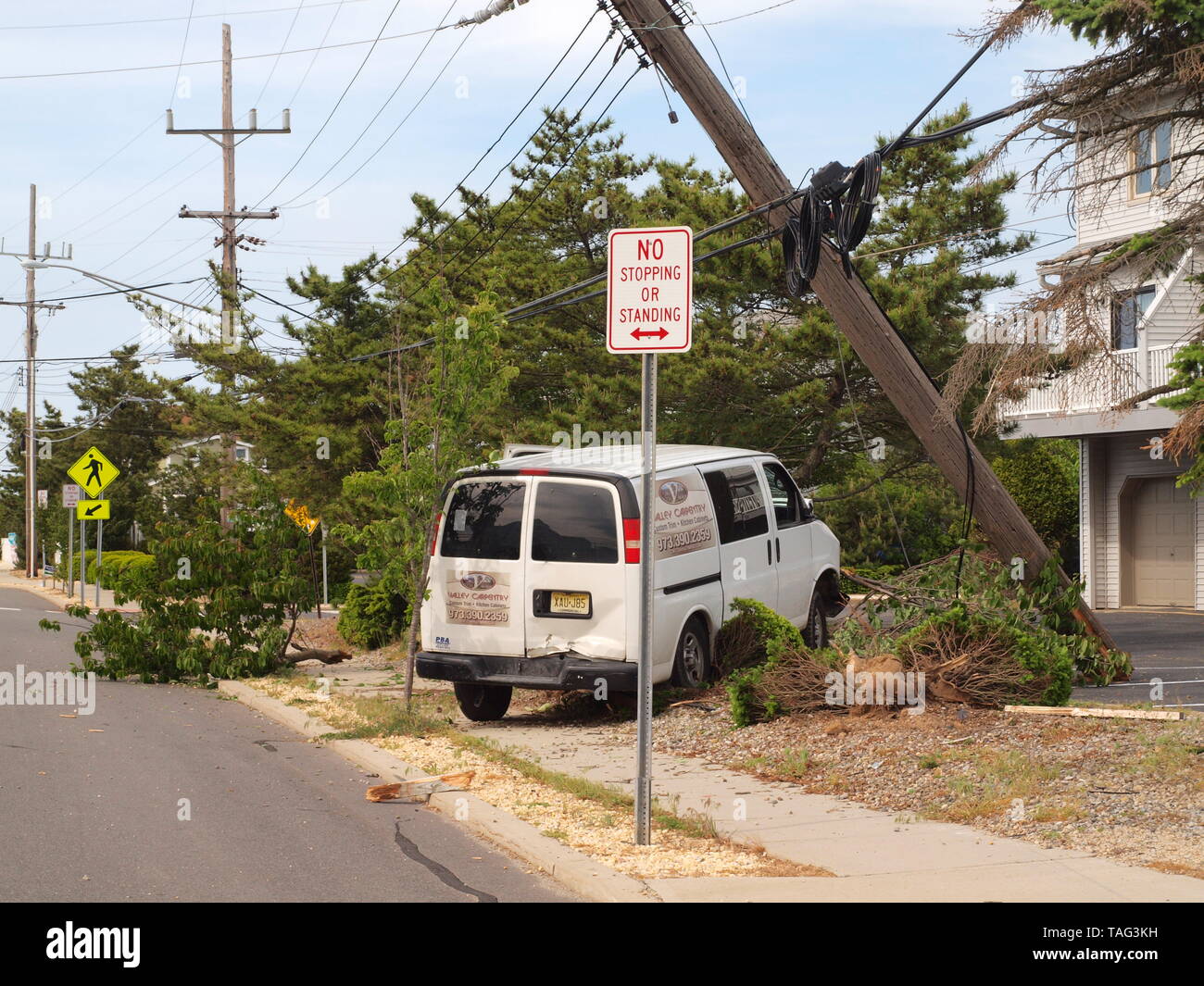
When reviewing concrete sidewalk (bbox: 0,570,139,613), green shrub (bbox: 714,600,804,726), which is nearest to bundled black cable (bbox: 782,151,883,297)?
green shrub (bbox: 714,600,804,726)

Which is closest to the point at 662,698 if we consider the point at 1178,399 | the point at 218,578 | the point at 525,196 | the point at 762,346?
the point at 1178,399

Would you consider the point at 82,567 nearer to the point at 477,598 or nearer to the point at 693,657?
the point at 477,598

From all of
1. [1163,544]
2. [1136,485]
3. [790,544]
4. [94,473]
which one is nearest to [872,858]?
[790,544]

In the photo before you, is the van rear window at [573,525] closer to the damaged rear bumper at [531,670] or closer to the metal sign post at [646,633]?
the damaged rear bumper at [531,670]

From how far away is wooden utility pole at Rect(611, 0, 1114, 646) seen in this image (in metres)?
11.9

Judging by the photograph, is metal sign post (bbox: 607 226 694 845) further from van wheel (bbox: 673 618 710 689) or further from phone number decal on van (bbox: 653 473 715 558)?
van wheel (bbox: 673 618 710 689)

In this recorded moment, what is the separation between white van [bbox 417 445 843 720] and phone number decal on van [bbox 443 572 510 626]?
11 mm

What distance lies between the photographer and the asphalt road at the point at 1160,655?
12531 mm

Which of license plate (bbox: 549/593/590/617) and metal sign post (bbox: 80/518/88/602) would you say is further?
metal sign post (bbox: 80/518/88/602)

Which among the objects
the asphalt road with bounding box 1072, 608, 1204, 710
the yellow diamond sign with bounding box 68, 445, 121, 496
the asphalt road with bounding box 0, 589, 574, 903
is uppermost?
the yellow diamond sign with bounding box 68, 445, 121, 496

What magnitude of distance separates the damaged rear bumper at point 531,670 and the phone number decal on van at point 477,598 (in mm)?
320

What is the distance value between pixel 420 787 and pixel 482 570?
2.81 m

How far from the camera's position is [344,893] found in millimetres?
6605

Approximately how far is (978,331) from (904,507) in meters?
18.7
